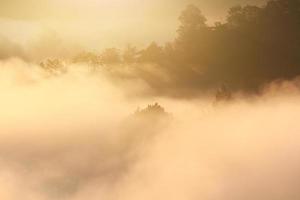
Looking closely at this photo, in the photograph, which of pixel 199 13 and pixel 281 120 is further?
pixel 281 120

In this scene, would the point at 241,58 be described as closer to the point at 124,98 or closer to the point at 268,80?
the point at 268,80

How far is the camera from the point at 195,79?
58188mm

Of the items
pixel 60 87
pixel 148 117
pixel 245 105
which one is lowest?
pixel 148 117

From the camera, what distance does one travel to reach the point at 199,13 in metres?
52.5

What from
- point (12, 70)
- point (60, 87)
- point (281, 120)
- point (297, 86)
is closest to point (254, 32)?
point (297, 86)

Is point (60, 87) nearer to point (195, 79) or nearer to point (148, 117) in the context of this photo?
point (195, 79)

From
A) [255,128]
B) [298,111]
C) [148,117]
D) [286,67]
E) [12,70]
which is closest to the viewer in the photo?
[148,117]

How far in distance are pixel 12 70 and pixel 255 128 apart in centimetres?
3454

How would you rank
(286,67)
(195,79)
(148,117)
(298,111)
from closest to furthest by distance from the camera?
(148,117), (286,67), (195,79), (298,111)

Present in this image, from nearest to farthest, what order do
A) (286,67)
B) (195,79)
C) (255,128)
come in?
(286,67) → (195,79) → (255,128)

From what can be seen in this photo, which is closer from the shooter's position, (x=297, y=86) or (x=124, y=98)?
(x=297, y=86)

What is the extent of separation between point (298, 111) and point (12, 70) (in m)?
39.4

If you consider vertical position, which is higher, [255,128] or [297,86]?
[255,128]

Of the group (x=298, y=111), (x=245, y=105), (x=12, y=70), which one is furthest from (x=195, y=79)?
(x=12, y=70)
